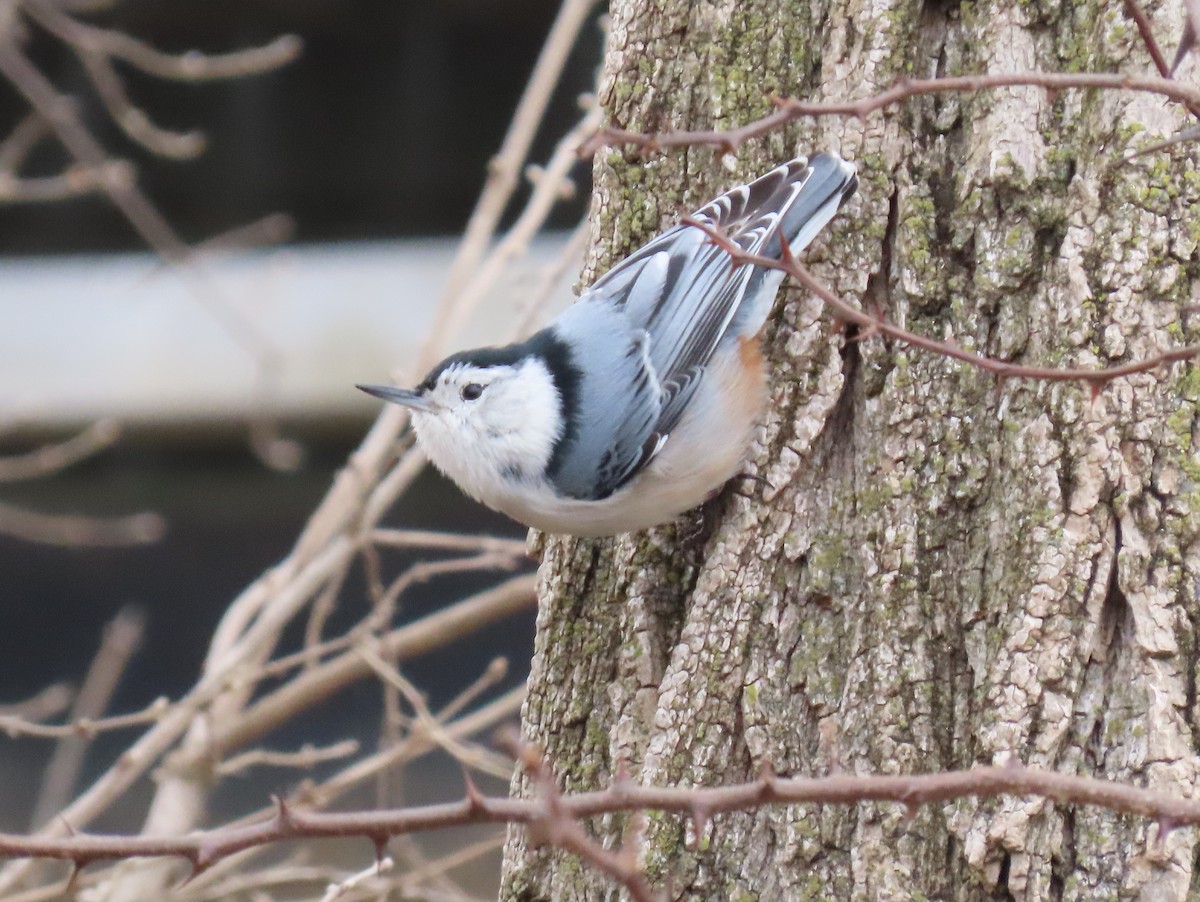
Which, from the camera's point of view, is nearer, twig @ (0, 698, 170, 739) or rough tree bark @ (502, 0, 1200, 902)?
rough tree bark @ (502, 0, 1200, 902)

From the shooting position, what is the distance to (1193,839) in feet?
5.67

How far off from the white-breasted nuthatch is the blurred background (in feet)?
8.71

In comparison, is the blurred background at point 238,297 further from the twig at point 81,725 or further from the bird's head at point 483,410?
the twig at point 81,725

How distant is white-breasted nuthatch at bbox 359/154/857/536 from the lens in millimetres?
2156

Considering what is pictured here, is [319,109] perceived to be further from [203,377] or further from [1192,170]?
[1192,170]

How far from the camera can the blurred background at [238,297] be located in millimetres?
5223

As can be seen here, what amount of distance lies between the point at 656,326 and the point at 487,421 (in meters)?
0.34

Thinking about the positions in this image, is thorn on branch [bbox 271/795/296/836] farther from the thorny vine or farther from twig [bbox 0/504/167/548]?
twig [bbox 0/504/167/548]

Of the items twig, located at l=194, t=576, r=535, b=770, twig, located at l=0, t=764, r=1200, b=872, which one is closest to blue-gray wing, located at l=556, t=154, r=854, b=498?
twig, located at l=194, t=576, r=535, b=770

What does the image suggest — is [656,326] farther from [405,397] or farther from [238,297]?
[238,297]

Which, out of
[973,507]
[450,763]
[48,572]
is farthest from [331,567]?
[48,572]

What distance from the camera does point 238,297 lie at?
5.48 metres

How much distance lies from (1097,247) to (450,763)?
412 centimetres

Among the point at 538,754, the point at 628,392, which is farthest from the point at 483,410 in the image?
the point at 538,754
